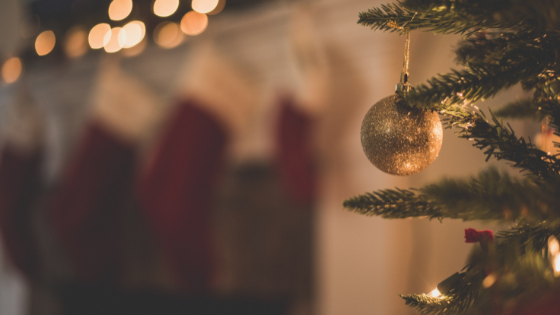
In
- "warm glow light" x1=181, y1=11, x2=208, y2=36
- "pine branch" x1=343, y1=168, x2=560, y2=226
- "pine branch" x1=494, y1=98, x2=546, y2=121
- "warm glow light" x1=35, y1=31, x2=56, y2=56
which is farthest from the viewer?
"warm glow light" x1=35, y1=31, x2=56, y2=56

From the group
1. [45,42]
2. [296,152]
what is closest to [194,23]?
[296,152]

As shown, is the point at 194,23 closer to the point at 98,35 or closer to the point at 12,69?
the point at 98,35

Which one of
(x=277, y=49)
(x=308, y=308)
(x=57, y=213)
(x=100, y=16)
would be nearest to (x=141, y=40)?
(x=100, y=16)

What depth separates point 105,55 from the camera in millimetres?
1550

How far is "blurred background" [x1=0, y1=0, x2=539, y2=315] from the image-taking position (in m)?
1.10

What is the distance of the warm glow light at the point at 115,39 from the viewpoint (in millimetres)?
1564

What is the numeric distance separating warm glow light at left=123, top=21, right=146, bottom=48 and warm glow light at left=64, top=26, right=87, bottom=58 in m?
0.27

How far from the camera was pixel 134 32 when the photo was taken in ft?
5.13

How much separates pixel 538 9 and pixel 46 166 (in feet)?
6.84

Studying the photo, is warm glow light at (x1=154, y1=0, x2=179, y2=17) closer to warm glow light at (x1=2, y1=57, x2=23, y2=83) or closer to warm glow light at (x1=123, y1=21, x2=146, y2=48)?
warm glow light at (x1=123, y1=21, x2=146, y2=48)

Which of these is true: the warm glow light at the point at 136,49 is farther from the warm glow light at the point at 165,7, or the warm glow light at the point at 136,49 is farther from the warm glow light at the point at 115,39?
the warm glow light at the point at 165,7

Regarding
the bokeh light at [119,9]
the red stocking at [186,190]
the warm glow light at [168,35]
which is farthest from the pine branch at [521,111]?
the bokeh light at [119,9]

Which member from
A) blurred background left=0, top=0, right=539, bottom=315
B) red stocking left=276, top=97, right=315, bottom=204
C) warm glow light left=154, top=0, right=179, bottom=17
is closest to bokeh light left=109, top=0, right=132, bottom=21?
blurred background left=0, top=0, right=539, bottom=315

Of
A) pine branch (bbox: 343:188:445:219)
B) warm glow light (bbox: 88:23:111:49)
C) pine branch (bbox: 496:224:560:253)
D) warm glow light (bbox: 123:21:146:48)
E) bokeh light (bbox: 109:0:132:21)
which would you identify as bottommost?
pine branch (bbox: 496:224:560:253)
